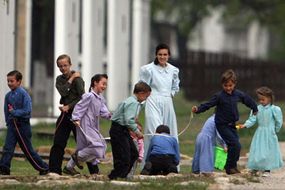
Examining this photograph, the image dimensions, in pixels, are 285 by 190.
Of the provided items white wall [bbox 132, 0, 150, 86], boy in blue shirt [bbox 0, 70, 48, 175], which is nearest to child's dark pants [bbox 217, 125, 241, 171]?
boy in blue shirt [bbox 0, 70, 48, 175]

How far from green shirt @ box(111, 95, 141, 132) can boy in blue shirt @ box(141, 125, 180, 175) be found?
1.21 meters

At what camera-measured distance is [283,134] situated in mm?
26672

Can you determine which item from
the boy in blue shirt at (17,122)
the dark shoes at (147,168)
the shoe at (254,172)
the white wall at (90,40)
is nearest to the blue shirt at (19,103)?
the boy in blue shirt at (17,122)

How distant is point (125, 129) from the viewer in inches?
661

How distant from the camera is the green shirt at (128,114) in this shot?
16666mm

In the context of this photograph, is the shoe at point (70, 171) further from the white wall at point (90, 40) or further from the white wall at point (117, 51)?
the white wall at point (117, 51)

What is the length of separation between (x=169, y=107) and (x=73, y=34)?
10.7 meters

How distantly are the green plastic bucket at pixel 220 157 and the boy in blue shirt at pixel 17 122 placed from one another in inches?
100

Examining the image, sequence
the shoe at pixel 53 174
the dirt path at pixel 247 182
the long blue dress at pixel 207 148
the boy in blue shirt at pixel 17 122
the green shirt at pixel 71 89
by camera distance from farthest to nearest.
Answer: the long blue dress at pixel 207 148 < the green shirt at pixel 71 89 < the boy in blue shirt at pixel 17 122 < the shoe at pixel 53 174 < the dirt path at pixel 247 182

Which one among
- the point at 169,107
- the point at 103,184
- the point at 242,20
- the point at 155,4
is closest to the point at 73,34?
the point at 169,107

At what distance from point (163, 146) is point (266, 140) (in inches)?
64.5

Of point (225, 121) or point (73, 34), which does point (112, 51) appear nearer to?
point (73, 34)

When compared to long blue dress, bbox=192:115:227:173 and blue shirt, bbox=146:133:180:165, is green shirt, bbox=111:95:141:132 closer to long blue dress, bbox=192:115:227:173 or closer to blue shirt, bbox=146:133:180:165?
blue shirt, bbox=146:133:180:165

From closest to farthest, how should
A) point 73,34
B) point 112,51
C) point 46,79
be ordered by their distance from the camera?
point 73,34, point 112,51, point 46,79
